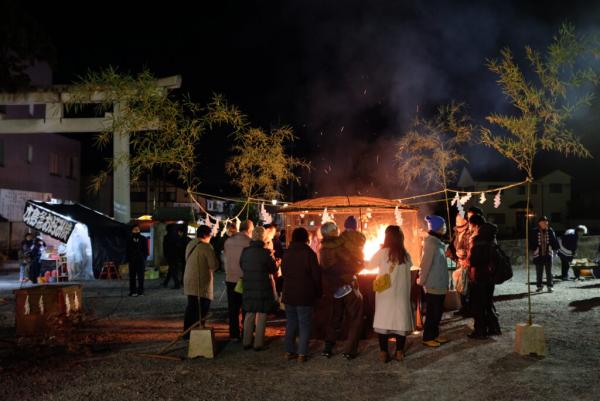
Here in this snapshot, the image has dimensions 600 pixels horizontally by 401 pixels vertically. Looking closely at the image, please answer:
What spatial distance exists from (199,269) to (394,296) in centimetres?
273

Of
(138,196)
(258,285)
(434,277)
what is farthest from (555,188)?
(258,285)

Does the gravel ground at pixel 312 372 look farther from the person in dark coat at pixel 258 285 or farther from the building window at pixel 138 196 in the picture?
the building window at pixel 138 196

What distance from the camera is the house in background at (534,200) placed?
154 ft

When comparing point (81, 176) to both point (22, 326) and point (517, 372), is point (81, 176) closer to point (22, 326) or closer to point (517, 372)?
point (22, 326)

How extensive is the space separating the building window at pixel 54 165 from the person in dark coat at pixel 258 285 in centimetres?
2442

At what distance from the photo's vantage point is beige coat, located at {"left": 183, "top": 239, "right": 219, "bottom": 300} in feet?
23.2

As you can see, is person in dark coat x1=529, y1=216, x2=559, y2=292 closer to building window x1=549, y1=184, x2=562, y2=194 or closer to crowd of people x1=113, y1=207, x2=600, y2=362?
crowd of people x1=113, y1=207, x2=600, y2=362

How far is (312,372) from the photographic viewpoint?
18.9 ft

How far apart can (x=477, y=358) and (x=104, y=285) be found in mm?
12111

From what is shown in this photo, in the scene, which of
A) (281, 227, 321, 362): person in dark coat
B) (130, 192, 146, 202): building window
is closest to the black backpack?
(281, 227, 321, 362): person in dark coat

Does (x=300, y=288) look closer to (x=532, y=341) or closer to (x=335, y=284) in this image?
(x=335, y=284)

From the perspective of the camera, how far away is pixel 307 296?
6125mm

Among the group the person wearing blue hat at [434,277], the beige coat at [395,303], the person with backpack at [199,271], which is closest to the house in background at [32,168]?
the person with backpack at [199,271]

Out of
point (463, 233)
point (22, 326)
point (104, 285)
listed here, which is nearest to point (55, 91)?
point (104, 285)
